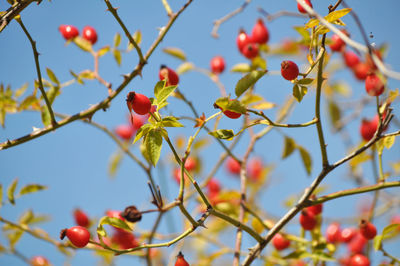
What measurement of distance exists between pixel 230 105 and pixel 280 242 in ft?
3.27

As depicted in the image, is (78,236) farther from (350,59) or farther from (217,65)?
(350,59)

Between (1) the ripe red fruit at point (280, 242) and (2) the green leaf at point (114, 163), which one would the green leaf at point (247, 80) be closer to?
(1) the ripe red fruit at point (280, 242)

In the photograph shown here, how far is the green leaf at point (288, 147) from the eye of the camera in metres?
2.02

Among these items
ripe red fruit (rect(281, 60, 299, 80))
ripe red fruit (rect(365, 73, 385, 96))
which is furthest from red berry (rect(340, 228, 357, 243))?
ripe red fruit (rect(281, 60, 299, 80))

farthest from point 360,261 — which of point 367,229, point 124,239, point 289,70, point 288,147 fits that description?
point 124,239

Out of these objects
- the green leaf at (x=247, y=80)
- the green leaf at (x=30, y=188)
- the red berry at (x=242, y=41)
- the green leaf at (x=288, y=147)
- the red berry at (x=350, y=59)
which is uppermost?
the red berry at (x=350, y=59)

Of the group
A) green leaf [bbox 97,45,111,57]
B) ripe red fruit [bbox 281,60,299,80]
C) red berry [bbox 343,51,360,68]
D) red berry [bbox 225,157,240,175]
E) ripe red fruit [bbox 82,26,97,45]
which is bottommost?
ripe red fruit [bbox 281,60,299,80]

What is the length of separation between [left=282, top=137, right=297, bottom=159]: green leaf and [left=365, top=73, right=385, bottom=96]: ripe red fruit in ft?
1.95

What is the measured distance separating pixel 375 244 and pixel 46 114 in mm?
1382

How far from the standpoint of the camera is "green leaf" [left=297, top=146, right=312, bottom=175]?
1.91 metres

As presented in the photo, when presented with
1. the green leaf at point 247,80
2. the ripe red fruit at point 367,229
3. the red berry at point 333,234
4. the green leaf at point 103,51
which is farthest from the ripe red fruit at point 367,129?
the green leaf at point 103,51

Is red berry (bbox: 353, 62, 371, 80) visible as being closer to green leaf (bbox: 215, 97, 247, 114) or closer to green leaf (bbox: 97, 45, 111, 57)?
green leaf (bbox: 97, 45, 111, 57)

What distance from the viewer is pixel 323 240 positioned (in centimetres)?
179

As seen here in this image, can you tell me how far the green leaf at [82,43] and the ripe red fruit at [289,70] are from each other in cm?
117
